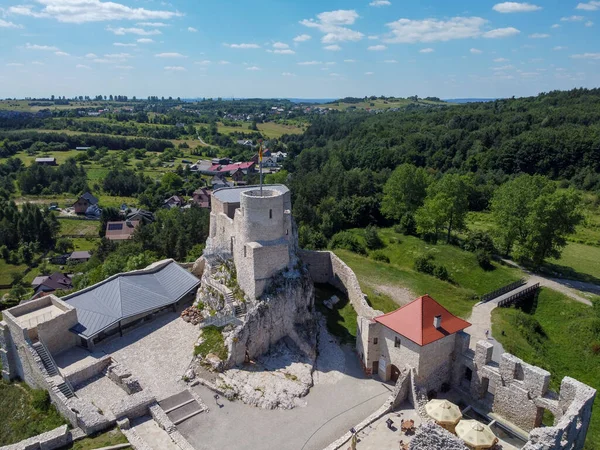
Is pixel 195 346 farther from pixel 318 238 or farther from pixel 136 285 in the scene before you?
pixel 318 238

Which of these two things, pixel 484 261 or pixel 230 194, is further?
pixel 484 261

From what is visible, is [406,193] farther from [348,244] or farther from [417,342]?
[417,342]

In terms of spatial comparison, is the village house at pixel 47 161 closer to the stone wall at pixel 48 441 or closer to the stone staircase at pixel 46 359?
the stone staircase at pixel 46 359

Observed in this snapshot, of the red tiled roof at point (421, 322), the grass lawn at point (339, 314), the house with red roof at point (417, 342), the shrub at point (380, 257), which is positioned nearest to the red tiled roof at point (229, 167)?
the shrub at point (380, 257)

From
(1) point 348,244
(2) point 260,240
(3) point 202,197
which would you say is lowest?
(3) point 202,197

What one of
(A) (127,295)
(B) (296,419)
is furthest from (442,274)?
(A) (127,295)

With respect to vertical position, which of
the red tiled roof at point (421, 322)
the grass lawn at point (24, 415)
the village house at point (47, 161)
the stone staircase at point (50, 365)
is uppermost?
the red tiled roof at point (421, 322)
